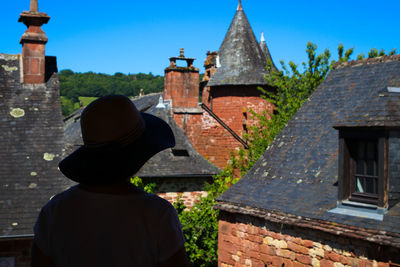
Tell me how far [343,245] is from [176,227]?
21.9 ft

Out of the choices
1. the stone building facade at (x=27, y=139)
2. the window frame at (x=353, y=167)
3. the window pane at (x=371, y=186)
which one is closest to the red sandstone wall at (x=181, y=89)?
the stone building facade at (x=27, y=139)

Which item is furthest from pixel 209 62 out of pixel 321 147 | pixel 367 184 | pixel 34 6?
pixel 367 184

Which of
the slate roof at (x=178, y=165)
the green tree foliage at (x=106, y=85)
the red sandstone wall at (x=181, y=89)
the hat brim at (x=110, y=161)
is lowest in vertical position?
the slate roof at (x=178, y=165)

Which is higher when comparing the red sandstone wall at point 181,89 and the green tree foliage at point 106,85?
the green tree foliage at point 106,85

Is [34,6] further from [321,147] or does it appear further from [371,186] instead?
[371,186]

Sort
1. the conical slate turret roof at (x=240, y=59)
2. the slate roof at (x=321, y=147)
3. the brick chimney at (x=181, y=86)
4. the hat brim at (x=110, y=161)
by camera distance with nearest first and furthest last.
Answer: the hat brim at (x=110, y=161)
the slate roof at (x=321, y=147)
the brick chimney at (x=181, y=86)
the conical slate turret roof at (x=240, y=59)

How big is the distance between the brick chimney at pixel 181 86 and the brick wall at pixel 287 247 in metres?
7.36

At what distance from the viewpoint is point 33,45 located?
12.5 metres

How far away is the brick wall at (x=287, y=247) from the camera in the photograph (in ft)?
25.9

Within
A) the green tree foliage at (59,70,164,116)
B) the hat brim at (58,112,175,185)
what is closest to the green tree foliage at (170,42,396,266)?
the hat brim at (58,112,175,185)

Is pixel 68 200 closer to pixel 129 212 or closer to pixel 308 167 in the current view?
pixel 129 212

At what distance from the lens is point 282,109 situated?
67.7ft

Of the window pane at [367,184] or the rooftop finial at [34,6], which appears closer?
the window pane at [367,184]

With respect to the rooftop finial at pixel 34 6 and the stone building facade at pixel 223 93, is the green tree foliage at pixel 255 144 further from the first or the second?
the rooftop finial at pixel 34 6
